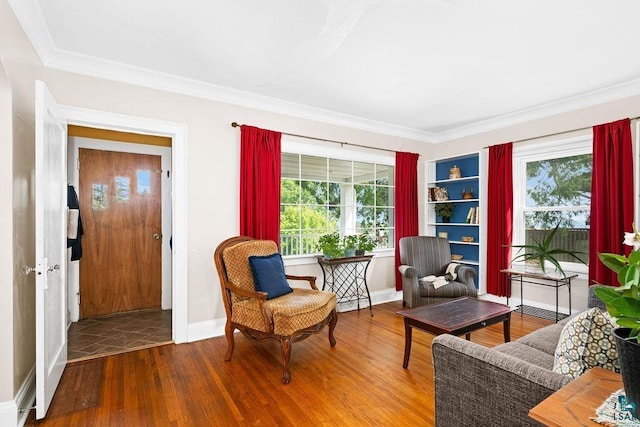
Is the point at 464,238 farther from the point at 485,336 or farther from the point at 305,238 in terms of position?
the point at 305,238

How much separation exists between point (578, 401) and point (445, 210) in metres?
4.45

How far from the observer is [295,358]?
2887mm

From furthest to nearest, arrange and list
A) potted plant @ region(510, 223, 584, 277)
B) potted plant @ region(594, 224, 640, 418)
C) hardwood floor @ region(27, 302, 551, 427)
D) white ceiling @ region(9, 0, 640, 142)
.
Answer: potted plant @ region(510, 223, 584, 277), white ceiling @ region(9, 0, 640, 142), hardwood floor @ region(27, 302, 551, 427), potted plant @ region(594, 224, 640, 418)

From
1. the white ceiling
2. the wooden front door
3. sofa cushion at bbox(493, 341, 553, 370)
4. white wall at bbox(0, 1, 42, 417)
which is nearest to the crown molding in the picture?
the white ceiling

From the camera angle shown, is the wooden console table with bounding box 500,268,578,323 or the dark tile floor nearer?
the dark tile floor

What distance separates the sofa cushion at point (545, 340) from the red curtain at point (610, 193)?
1470 mm

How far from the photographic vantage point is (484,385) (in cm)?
134

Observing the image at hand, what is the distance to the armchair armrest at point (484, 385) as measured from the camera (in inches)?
46.9

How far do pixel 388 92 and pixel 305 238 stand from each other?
197cm

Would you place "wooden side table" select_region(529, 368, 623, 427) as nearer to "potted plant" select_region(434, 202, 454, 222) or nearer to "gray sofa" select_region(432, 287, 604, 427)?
"gray sofa" select_region(432, 287, 604, 427)

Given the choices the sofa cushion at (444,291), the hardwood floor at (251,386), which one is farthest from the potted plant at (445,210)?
the hardwood floor at (251,386)

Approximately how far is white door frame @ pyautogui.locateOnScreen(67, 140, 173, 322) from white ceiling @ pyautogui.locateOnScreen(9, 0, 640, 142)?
4.89 feet

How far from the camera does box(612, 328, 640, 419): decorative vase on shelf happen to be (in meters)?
0.79

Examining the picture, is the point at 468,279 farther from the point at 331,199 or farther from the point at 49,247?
the point at 49,247
